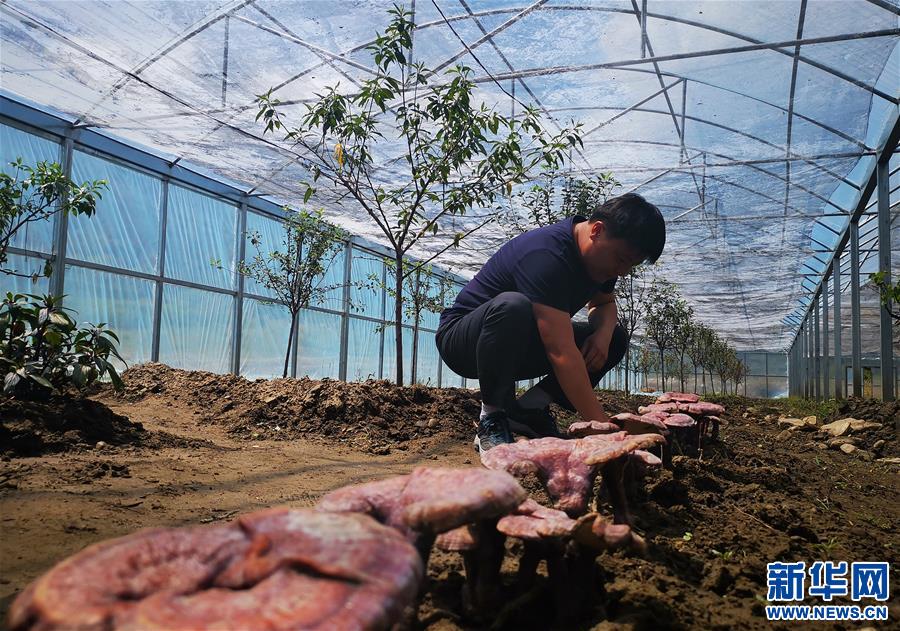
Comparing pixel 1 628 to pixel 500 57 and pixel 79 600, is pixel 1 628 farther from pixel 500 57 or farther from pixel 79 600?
pixel 500 57

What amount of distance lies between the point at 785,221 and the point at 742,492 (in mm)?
13298

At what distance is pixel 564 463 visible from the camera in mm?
1561

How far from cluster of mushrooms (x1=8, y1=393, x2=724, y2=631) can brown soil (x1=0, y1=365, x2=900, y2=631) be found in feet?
0.42

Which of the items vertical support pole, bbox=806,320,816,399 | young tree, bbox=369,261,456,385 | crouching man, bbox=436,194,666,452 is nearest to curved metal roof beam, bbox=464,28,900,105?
young tree, bbox=369,261,456,385

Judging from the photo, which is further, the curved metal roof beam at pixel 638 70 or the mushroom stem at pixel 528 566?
the curved metal roof beam at pixel 638 70

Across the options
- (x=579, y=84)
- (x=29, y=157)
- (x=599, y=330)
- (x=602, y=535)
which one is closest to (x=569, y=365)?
(x=599, y=330)

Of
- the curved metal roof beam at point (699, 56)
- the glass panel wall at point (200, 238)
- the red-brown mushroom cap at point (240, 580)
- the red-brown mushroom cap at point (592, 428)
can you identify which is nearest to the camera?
the red-brown mushroom cap at point (240, 580)

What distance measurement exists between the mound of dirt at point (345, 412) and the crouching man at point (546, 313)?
1.28 meters

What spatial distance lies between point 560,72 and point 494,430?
285 inches

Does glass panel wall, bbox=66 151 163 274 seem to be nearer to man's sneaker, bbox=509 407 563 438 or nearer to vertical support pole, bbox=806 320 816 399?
man's sneaker, bbox=509 407 563 438

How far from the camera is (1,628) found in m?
1.11

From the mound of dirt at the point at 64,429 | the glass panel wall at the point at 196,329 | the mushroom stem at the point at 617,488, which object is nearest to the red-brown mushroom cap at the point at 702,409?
the mushroom stem at the point at 617,488

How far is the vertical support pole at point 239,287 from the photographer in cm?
1256

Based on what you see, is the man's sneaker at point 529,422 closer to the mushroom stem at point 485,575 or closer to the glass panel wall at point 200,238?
the mushroom stem at point 485,575
